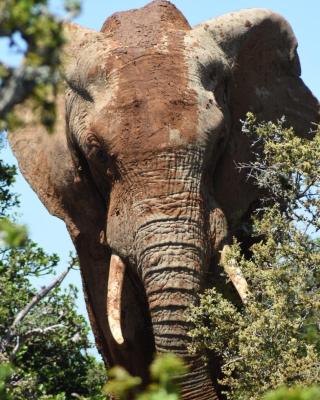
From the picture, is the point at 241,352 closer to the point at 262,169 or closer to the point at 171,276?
the point at 171,276

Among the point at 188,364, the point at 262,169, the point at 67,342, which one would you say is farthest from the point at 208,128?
the point at 67,342

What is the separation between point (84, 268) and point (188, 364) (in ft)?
6.00

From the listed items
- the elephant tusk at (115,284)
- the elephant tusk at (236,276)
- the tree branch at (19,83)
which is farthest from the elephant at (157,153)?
the tree branch at (19,83)

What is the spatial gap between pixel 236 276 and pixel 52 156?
199cm

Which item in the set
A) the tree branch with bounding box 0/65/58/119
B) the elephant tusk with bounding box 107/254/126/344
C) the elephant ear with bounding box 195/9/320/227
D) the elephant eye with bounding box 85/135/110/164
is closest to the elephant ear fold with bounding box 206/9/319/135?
the elephant ear with bounding box 195/9/320/227

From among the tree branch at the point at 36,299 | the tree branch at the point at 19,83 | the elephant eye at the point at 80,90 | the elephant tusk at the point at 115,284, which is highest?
the elephant eye at the point at 80,90

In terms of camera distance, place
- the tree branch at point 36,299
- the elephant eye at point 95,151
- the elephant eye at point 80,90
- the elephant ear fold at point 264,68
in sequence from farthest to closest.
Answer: the tree branch at point 36,299 < the elephant ear fold at point 264,68 < the elephant eye at point 80,90 < the elephant eye at point 95,151

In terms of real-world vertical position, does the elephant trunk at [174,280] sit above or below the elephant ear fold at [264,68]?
below

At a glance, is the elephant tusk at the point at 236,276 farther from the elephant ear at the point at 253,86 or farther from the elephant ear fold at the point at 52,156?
the elephant ear fold at the point at 52,156

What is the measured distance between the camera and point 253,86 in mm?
9750

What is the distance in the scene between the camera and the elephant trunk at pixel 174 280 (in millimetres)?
8008

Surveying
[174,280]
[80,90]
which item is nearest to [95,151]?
[80,90]

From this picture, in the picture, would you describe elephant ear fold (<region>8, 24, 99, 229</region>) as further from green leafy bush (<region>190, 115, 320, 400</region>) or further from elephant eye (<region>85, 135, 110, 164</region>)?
green leafy bush (<region>190, 115, 320, 400</region>)

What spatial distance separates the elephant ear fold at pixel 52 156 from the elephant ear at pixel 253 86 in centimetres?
85
